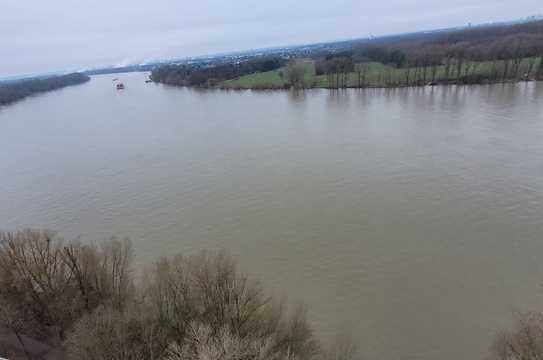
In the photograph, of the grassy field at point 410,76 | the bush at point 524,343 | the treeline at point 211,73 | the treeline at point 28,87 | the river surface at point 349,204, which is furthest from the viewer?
the treeline at point 28,87

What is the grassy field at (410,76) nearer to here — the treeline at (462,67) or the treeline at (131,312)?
the treeline at (462,67)

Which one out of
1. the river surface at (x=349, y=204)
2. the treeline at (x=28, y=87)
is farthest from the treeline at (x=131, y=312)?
the treeline at (x=28, y=87)

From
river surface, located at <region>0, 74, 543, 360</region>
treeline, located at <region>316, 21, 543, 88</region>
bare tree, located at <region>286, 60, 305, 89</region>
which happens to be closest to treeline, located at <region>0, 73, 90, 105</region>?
river surface, located at <region>0, 74, 543, 360</region>

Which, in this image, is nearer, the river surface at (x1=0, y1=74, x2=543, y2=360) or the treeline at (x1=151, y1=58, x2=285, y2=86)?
the river surface at (x1=0, y1=74, x2=543, y2=360)

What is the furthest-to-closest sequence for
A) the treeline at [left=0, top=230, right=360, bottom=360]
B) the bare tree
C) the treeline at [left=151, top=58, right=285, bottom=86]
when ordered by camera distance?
the treeline at [left=151, top=58, right=285, bottom=86], the bare tree, the treeline at [left=0, top=230, right=360, bottom=360]

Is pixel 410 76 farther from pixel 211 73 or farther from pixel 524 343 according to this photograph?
pixel 524 343

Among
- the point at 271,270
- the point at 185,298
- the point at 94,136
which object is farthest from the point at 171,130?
the point at 185,298

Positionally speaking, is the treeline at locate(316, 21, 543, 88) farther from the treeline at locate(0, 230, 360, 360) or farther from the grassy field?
the treeline at locate(0, 230, 360, 360)

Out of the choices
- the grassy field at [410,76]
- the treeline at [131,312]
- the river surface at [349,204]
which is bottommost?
the river surface at [349,204]
